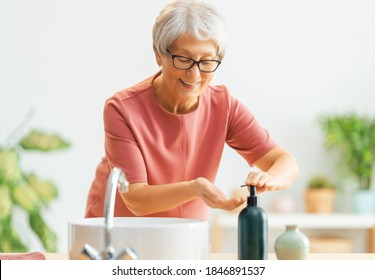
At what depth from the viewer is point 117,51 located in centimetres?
453

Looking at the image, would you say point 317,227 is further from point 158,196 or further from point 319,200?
point 158,196

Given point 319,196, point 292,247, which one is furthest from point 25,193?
point 292,247

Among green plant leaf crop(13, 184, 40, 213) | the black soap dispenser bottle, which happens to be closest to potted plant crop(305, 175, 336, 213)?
green plant leaf crop(13, 184, 40, 213)

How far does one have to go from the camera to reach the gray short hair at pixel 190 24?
1.78 metres

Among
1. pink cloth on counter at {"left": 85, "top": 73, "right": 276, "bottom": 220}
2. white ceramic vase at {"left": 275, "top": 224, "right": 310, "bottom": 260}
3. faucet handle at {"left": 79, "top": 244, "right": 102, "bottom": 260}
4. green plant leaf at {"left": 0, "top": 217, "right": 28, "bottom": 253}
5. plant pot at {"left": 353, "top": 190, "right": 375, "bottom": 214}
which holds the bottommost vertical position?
green plant leaf at {"left": 0, "top": 217, "right": 28, "bottom": 253}

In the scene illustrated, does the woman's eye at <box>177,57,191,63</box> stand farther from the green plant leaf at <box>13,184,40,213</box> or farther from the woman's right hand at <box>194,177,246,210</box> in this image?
the green plant leaf at <box>13,184,40,213</box>

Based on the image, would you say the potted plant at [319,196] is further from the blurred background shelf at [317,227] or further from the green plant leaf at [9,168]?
the green plant leaf at [9,168]

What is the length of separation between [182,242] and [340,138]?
3256mm

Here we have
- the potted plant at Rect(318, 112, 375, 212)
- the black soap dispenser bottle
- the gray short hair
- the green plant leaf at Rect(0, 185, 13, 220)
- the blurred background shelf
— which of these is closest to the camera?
the black soap dispenser bottle

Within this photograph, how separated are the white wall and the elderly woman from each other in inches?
93.0

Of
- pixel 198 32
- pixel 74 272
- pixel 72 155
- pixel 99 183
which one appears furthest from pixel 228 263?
pixel 72 155

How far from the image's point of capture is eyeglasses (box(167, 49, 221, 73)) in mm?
1798

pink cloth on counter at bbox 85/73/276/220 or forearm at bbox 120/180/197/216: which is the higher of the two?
pink cloth on counter at bbox 85/73/276/220

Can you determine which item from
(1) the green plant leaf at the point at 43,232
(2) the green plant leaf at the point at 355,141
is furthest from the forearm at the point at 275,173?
(2) the green plant leaf at the point at 355,141
